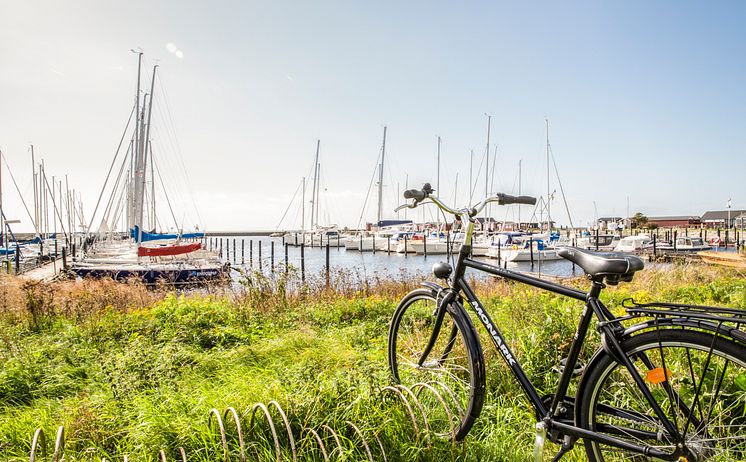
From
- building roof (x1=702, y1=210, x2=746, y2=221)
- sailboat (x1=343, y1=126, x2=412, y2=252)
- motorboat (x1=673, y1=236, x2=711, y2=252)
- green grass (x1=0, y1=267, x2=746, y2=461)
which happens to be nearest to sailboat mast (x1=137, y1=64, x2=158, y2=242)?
green grass (x1=0, y1=267, x2=746, y2=461)

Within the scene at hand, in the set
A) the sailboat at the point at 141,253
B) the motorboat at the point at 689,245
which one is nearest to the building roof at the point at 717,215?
the motorboat at the point at 689,245

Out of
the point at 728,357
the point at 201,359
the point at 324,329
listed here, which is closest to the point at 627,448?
the point at 728,357

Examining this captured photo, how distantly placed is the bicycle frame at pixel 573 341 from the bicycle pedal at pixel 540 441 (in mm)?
33

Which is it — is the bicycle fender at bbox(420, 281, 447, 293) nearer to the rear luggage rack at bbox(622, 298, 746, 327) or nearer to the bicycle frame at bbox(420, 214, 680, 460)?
the bicycle frame at bbox(420, 214, 680, 460)

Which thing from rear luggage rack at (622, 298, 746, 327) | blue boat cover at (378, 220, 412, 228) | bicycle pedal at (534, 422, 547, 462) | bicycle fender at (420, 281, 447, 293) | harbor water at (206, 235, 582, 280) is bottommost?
harbor water at (206, 235, 582, 280)

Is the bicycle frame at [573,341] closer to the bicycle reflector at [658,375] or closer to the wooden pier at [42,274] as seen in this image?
the bicycle reflector at [658,375]

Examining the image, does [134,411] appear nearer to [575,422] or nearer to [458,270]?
[458,270]

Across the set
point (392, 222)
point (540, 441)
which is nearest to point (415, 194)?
point (540, 441)

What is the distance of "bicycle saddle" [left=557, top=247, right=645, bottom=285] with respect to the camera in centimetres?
190

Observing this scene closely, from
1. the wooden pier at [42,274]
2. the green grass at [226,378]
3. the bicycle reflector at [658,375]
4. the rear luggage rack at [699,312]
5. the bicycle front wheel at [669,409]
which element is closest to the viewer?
the rear luggage rack at [699,312]

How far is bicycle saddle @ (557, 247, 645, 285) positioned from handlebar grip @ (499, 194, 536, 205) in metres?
0.72

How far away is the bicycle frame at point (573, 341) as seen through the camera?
180 cm

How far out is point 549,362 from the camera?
3412 millimetres

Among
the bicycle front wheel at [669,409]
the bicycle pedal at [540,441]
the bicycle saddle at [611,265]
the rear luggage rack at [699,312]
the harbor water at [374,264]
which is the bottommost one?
the harbor water at [374,264]
